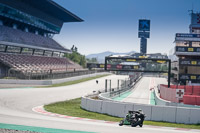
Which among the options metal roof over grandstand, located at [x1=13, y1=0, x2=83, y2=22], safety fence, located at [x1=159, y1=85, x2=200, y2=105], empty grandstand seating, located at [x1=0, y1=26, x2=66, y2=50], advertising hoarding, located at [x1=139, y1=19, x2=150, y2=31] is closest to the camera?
safety fence, located at [x1=159, y1=85, x2=200, y2=105]

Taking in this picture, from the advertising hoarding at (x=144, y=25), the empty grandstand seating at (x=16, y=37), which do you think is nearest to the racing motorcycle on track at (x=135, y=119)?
the empty grandstand seating at (x=16, y=37)

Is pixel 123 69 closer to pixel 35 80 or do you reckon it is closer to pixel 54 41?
pixel 35 80

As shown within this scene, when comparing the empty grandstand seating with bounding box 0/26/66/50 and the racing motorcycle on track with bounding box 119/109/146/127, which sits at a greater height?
the empty grandstand seating with bounding box 0/26/66/50

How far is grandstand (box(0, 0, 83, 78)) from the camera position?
52.7 metres

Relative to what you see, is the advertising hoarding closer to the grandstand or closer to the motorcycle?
the grandstand

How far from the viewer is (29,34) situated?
73.7 meters

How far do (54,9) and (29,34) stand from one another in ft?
40.9

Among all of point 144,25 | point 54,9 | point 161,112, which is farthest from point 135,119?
point 54,9

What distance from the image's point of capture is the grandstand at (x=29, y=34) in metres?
52.7

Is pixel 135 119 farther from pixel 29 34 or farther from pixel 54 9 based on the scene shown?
pixel 54 9

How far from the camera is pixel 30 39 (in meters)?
70.8

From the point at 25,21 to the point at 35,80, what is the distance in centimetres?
3166

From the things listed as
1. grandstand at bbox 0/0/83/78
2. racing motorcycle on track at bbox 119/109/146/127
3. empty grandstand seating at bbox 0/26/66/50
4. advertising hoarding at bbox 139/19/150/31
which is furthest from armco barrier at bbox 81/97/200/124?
advertising hoarding at bbox 139/19/150/31

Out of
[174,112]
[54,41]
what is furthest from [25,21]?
[174,112]
